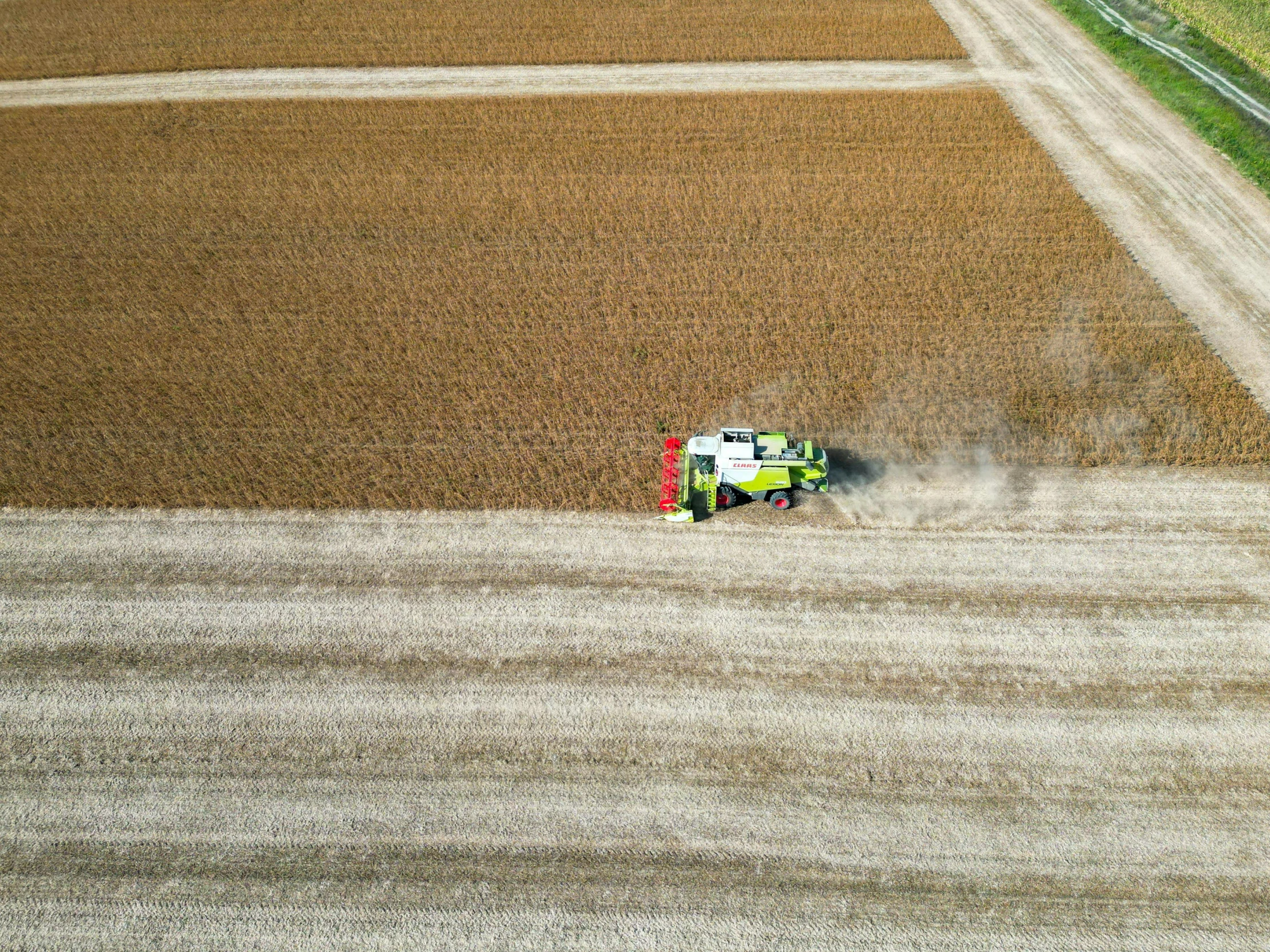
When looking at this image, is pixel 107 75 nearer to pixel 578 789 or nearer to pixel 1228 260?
pixel 578 789

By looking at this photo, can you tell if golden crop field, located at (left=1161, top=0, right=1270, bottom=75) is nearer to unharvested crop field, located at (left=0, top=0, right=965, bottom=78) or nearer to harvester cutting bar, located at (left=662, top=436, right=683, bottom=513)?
unharvested crop field, located at (left=0, top=0, right=965, bottom=78)

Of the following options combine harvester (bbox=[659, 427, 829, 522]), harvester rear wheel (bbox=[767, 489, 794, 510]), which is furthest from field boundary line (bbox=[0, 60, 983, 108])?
harvester rear wheel (bbox=[767, 489, 794, 510])

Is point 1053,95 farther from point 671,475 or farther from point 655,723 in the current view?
point 655,723

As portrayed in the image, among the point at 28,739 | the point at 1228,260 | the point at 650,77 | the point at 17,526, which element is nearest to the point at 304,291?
the point at 17,526

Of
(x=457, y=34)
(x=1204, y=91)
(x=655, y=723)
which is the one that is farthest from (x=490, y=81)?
(x=655, y=723)

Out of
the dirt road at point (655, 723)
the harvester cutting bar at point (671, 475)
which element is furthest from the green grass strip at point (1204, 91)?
the harvester cutting bar at point (671, 475)

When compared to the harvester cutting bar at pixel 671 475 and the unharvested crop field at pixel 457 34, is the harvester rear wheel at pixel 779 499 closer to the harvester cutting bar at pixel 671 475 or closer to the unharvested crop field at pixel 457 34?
the harvester cutting bar at pixel 671 475
